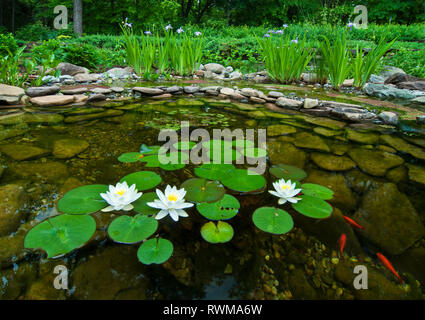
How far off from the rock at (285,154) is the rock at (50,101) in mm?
2088

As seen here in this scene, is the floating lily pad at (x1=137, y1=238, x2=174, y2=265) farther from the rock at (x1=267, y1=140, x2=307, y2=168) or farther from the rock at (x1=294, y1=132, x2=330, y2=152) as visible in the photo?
the rock at (x1=294, y1=132, x2=330, y2=152)

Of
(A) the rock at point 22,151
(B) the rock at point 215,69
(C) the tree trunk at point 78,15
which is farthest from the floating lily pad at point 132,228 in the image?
(C) the tree trunk at point 78,15

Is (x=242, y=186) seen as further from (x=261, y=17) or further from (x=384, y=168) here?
(x=261, y=17)

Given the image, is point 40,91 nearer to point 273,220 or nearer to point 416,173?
point 273,220

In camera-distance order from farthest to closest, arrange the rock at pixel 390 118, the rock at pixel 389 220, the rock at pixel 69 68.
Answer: the rock at pixel 69 68
the rock at pixel 390 118
the rock at pixel 389 220

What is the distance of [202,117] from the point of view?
7.13 ft

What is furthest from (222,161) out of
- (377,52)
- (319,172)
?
(377,52)

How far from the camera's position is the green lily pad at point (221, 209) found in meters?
0.91

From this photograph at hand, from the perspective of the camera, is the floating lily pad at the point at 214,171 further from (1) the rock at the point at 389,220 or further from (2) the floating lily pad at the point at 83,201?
(1) the rock at the point at 389,220

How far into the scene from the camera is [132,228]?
0.82 meters

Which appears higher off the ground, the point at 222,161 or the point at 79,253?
the point at 222,161

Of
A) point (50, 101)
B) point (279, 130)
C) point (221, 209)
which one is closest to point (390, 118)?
point (279, 130)

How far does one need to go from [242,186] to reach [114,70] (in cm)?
401

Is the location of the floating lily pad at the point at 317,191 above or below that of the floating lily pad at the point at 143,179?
below
